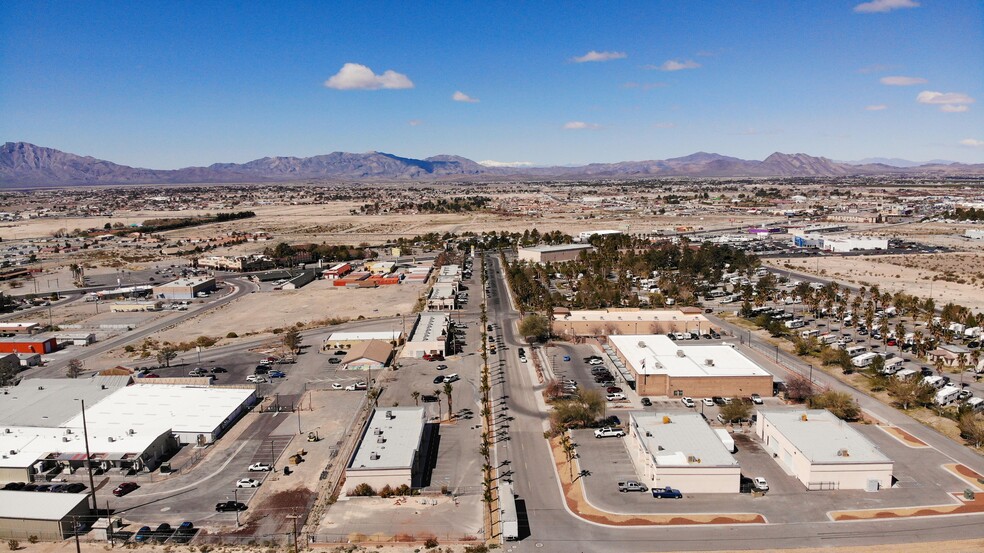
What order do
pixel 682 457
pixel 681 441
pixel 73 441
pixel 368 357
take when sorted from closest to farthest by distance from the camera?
pixel 682 457, pixel 681 441, pixel 73 441, pixel 368 357

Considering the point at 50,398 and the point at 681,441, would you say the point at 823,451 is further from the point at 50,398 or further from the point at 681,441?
the point at 50,398

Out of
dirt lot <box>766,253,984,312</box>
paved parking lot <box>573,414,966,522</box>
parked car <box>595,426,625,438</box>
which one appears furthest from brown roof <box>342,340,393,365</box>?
dirt lot <box>766,253,984,312</box>

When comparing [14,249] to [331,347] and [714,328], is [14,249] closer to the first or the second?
[331,347]

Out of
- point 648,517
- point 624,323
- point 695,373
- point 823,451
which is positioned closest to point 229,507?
point 648,517

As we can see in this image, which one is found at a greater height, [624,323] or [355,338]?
[624,323]

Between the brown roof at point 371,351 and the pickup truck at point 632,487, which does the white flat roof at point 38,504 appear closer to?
the brown roof at point 371,351

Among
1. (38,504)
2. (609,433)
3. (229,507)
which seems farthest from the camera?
(609,433)

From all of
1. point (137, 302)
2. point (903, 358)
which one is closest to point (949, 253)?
point (903, 358)

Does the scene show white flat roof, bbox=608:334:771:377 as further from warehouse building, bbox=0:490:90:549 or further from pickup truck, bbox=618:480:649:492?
warehouse building, bbox=0:490:90:549
